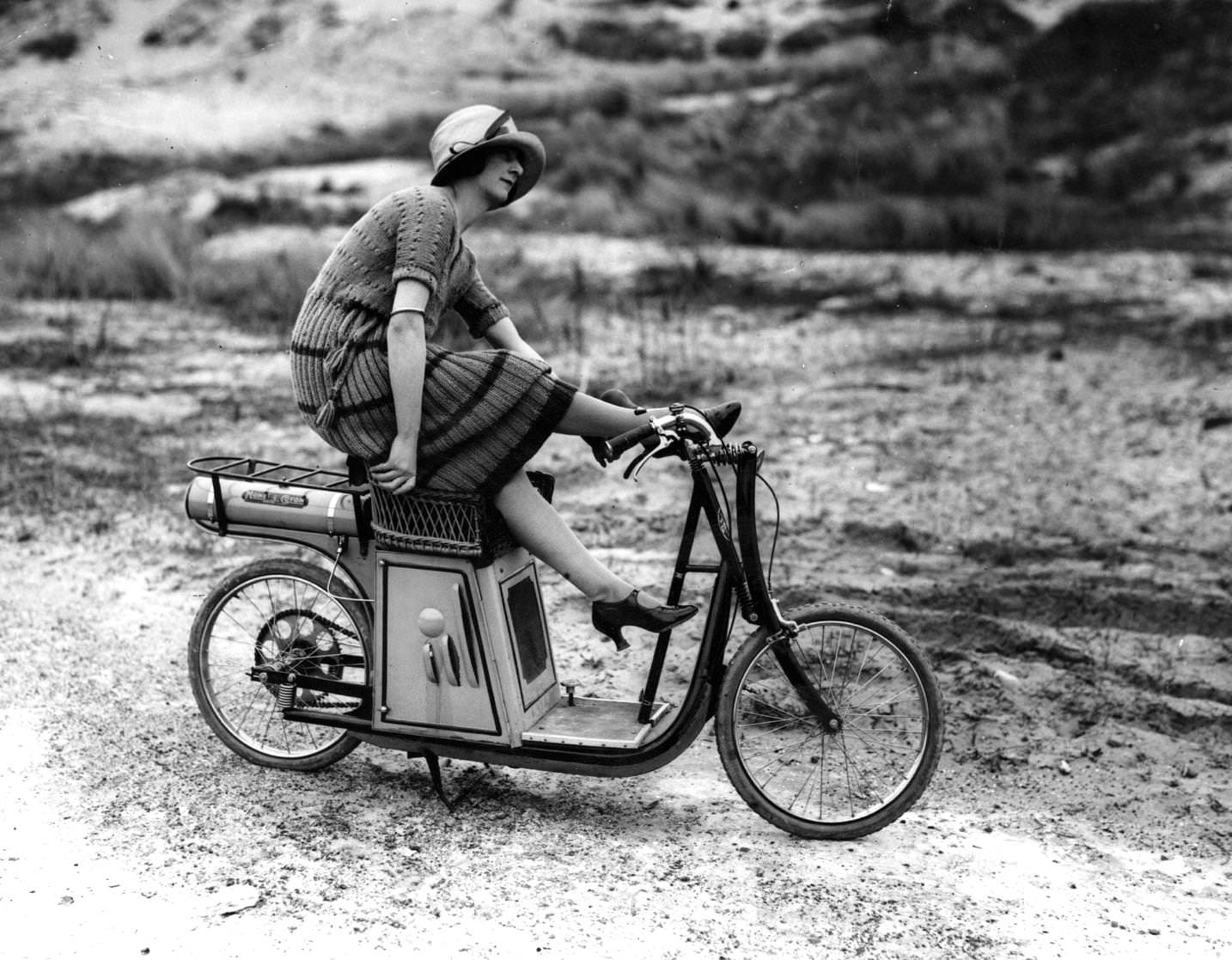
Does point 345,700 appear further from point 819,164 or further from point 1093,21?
point 1093,21

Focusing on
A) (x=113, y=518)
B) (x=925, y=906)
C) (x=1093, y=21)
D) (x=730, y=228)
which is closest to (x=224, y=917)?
(x=925, y=906)

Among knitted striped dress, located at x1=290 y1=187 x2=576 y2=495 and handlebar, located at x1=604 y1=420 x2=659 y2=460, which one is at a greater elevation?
knitted striped dress, located at x1=290 y1=187 x2=576 y2=495

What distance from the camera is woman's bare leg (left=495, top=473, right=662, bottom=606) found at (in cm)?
376

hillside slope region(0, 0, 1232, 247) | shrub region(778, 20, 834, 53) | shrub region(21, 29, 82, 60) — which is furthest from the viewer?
shrub region(778, 20, 834, 53)

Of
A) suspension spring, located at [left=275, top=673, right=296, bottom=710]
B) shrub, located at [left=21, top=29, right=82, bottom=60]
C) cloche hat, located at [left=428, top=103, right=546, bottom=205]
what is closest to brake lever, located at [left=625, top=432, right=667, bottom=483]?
cloche hat, located at [left=428, top=103, right=546, bottom=205]

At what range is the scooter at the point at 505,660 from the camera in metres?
3.76

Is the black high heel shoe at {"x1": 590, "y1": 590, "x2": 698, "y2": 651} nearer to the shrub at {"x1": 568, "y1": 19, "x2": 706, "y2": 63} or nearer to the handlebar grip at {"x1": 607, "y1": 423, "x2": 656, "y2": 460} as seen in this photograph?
the handlebar grip at {"x1": 607, "y1": 423, "x2": 656, "y2": 460}

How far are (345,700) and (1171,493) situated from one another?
4.71 meters

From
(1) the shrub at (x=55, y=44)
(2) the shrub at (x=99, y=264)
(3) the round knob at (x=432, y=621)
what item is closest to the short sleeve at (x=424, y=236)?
(3) the round knob at (x=432, y=621)

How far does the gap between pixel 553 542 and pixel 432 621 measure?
0.45 metres

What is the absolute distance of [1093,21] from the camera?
15.9 m

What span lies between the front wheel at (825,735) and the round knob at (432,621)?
0.85m

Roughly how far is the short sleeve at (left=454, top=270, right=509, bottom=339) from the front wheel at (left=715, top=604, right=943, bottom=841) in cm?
128

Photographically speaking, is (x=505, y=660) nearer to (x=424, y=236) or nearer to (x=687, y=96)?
(x=424, y=236)
